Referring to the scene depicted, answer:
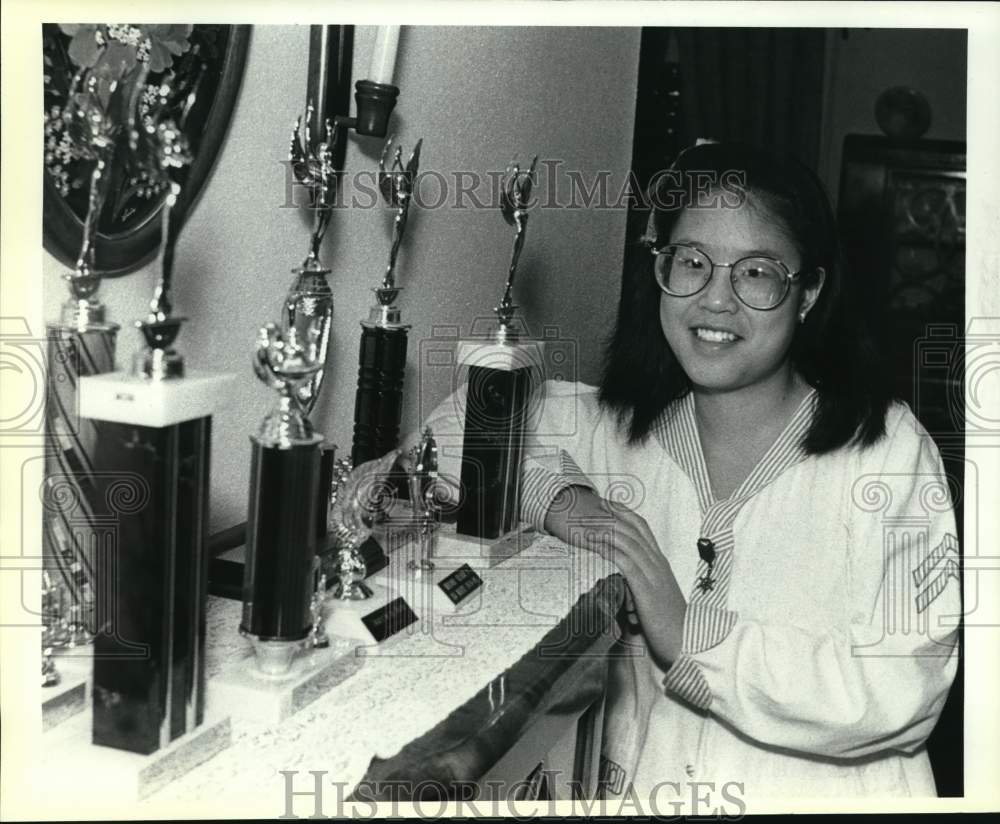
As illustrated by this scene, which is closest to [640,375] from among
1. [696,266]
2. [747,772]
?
[696,266]

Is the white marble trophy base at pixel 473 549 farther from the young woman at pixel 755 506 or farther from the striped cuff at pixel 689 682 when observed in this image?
the striped cuff at pixel 689 682

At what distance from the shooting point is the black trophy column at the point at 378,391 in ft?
3.83

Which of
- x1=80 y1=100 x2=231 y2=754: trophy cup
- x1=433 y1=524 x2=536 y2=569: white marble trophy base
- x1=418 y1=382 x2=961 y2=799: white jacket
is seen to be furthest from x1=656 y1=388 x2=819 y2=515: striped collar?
x1=80 y1=100 x2=231 y2=754: trophy cup

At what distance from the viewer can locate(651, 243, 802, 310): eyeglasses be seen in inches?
50.0

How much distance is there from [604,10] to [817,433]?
0.53 metres

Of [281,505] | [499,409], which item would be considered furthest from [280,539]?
[499,409]

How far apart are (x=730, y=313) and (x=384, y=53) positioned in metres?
0.47

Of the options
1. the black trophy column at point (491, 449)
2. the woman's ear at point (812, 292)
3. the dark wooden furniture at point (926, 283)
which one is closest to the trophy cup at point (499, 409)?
the black trophy column at point (491, 449)

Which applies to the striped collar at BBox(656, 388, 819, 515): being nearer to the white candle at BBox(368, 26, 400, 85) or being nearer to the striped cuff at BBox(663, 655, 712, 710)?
the striped cuff at BBox(663, 655, 712, 710)

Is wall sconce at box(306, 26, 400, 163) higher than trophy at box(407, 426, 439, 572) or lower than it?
higher

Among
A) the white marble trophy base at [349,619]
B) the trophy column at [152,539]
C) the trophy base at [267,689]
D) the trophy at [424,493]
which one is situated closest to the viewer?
the trophy column at [152,539]

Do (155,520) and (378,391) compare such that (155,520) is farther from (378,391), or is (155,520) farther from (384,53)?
(384,53)

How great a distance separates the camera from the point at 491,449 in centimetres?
124

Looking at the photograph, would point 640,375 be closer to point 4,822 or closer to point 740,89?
point 740,89
